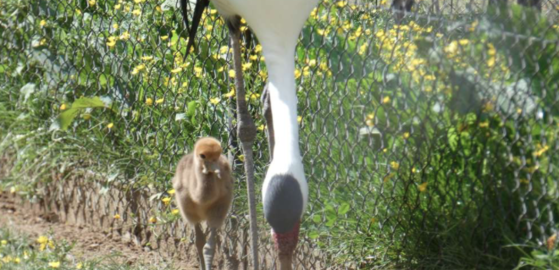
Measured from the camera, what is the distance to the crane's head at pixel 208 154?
12.4ft

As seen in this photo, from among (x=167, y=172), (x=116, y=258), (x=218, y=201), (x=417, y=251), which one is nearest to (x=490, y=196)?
(x=417, y=251)

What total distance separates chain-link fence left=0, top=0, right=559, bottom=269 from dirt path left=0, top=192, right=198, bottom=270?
3.5 inches

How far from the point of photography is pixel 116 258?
15.8 ft

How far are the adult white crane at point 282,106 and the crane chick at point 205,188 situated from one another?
38cm

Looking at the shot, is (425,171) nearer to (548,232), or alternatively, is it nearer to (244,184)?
(548,232)

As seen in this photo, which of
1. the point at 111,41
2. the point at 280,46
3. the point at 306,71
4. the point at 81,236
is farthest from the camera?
the point at 81,236

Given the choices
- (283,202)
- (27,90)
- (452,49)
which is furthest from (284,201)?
(27,90)

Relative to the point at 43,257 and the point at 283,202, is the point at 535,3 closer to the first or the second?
the point at 283,202

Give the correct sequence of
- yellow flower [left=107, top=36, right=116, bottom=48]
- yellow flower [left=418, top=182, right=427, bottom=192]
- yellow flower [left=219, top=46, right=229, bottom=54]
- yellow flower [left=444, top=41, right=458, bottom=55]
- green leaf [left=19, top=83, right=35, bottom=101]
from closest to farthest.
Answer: yellow flower [left=444, top=41, right=458, bottom=55]
yellow flower [left=418, top=182, right=427, bottom=192]
yellow flower [left=219, top=46, right=229, bottom=54]
yellow flower [left=107, top=36, right=116, bottom=48]
green leaf [left=19, top=83, right=35, bottom=101]

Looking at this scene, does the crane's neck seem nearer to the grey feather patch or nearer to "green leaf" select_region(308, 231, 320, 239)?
the grey feather patch

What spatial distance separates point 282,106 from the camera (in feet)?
11.4

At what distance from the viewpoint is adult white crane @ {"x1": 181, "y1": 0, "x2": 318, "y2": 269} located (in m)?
3.24

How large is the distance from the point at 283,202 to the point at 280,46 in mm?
733

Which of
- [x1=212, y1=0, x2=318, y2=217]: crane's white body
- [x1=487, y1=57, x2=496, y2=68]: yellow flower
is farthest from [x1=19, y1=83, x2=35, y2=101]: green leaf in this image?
[x1=487, y1=57, x2=496, y2=68]: yellow flower
